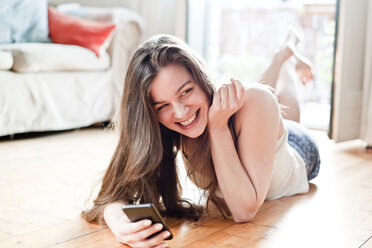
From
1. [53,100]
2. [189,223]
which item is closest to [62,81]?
[53,100]

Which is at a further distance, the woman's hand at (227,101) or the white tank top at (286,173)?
the white tank top at (286,173)

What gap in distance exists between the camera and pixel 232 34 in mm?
4012

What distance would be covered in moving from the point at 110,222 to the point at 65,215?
0.88 feet

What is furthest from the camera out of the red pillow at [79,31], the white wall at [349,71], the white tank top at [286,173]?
the red pillow at [79,31]

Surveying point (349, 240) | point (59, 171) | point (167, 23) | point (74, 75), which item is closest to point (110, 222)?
point (349, 240)

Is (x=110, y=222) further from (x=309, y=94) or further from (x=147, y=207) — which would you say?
(x=309, y=94)

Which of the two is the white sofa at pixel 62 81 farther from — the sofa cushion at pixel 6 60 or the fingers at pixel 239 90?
the fingers at pixel 239 90

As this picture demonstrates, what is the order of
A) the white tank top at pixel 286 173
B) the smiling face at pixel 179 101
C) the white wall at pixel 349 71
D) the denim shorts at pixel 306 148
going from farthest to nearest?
1. the white wall at pixel 349 71
2. the denim shorts at pixel 306 148
3. the white tank top at pixel 286 173
4. the smiling face at pixel 179 101

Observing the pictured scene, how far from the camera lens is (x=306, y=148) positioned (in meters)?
1.82

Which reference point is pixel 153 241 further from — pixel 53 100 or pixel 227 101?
pixel 53 100

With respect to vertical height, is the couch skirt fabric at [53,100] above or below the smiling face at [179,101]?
below

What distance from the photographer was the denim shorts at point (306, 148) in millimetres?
1802

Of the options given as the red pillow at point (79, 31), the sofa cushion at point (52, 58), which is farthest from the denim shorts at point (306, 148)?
the red pillow at point (79, 31)

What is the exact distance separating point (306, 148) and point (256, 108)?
1.99 ft
